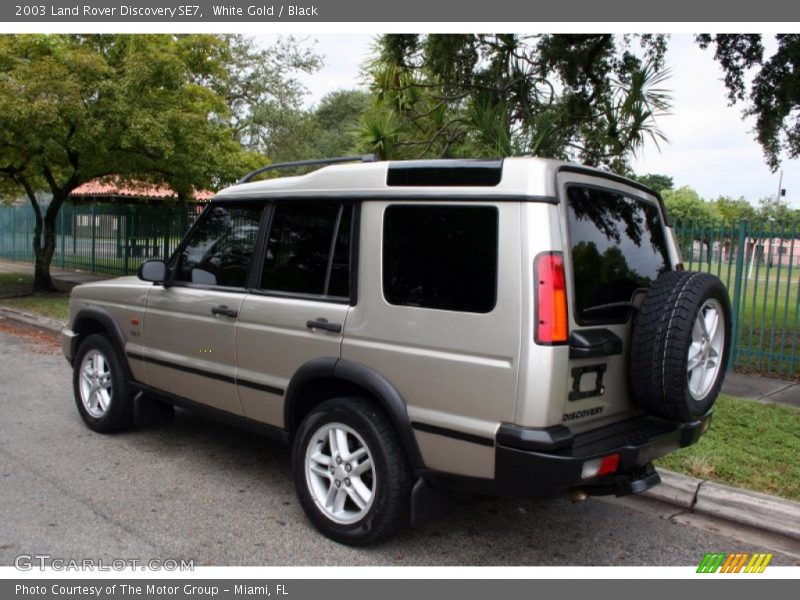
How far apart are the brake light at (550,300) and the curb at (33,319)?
993 centimetres

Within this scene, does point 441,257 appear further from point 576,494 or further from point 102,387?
point 102,387

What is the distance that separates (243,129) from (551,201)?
109ft

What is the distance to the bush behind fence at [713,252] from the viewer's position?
27.0ft

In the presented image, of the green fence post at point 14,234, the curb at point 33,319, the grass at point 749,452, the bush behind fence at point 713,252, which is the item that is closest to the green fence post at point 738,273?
the bush behind fence at point 713,252

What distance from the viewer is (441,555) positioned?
3781 millimetres

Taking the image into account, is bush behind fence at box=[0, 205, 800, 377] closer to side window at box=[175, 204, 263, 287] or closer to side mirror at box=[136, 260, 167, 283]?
side window at box=[175, 204, 263, 287]

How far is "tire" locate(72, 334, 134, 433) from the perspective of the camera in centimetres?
546

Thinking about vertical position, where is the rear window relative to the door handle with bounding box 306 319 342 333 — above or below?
above

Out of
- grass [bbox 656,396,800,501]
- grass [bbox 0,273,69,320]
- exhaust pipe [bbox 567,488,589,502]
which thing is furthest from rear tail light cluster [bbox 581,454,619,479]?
grass [bbox 0,273,69,320]

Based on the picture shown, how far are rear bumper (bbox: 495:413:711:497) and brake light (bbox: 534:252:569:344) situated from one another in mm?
416

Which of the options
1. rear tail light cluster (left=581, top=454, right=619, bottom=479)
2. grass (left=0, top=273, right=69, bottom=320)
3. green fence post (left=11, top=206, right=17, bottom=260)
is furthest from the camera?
green fence post (left=11, top=206, right=17, bottom=260)

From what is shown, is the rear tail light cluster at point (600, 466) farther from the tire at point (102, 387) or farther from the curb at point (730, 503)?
the tire at point (102, 387)

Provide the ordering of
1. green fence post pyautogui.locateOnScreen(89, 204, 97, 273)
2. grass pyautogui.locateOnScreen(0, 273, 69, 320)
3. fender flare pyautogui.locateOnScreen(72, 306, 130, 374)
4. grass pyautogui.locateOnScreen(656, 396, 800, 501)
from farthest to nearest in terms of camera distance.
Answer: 1. green fence post pyautogui.locateOnScreen(89, 204, 97, 273)
2. grass pyautogui.locateOnScreen(0, 273, 69, 320)
3. fender flare pyautogui.locateOnScreen(72, 306, 130, 374)
4. grass pyautogui.locateOnScreen(656, 396, 800, 501)

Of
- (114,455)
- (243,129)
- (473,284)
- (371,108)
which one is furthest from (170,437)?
(243,129)
